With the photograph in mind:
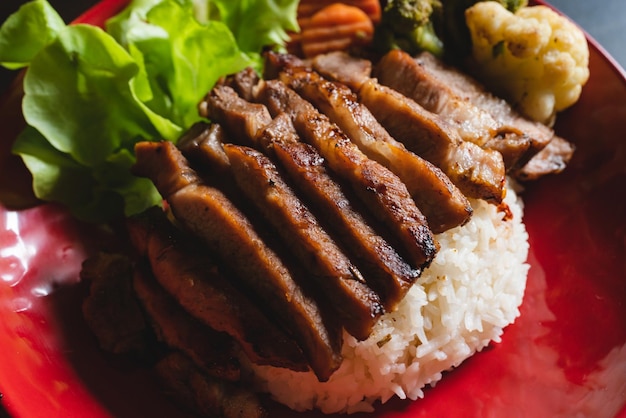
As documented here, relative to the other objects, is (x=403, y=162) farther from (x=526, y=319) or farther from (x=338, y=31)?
(x=338, y=31)

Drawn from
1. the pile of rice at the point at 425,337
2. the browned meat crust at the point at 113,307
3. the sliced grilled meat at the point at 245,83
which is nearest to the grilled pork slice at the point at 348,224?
the pile of rice at the point at 425,337

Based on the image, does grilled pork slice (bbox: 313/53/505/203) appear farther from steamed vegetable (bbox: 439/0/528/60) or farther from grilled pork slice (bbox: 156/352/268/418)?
grilled pork slice (bbox: 156/352/268/418)

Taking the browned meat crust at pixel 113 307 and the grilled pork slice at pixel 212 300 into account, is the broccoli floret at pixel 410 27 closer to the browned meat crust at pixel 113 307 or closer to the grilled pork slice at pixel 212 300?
the grilled pork slice at pixel 212 300

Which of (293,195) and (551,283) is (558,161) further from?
(293,195)

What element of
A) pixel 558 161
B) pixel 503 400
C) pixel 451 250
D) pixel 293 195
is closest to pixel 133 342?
pixel 293 195

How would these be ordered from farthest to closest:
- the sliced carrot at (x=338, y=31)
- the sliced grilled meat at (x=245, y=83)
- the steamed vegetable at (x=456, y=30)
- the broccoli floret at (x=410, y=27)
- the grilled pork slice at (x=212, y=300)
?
the sliced carrot at (x=338, y=31), the steamed vegetable at (x=456, y=30), the broccoli floret at (x=410, y=27), the sliced grilled meat at (x=245, y=83), the grilled pork slice at (x=212, y=300)
